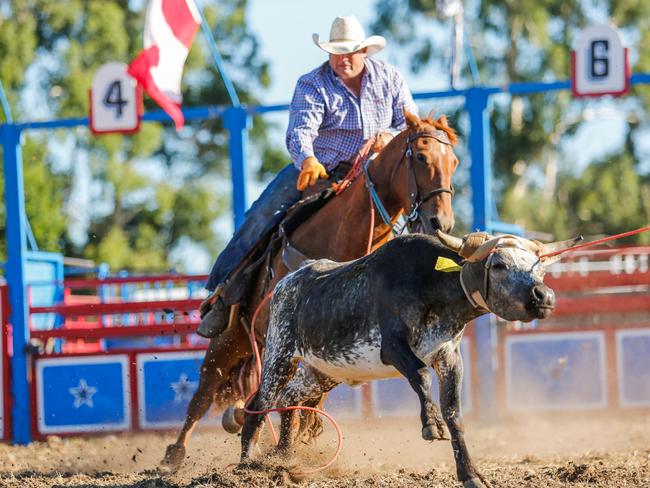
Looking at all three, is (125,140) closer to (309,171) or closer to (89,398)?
(89,398)

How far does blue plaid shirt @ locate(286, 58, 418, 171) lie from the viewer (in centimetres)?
673

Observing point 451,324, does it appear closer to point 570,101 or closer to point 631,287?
point 631,287

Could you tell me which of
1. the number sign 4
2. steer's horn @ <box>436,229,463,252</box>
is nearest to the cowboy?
steer's horn @ <box>436,229,463,252</box>

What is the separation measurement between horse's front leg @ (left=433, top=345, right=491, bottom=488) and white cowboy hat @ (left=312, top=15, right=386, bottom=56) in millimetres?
2049

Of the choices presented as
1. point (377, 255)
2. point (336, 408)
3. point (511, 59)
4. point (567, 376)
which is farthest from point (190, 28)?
point (511, 59)

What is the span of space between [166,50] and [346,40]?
3490 millimetres

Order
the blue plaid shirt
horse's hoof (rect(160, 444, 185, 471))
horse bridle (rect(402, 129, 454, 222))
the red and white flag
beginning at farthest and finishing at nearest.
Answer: the red and white flag → horse's hoof (rect(160, 444, 185, 471)) → the blue plaid shirt → horse bridle (rect(402, 129, 454, 222))

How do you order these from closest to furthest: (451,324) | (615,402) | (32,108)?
(451,324) < (615,402) < (32,108)

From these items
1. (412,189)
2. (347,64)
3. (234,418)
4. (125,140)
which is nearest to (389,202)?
(412,189)

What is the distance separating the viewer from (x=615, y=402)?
31.7ft

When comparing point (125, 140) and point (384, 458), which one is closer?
point (384, 458)

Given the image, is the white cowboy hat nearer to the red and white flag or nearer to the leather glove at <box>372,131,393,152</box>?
the leather glove at <box>372,131,393,152</box>

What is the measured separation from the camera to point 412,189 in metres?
6.06

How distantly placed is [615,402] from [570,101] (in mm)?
22140
